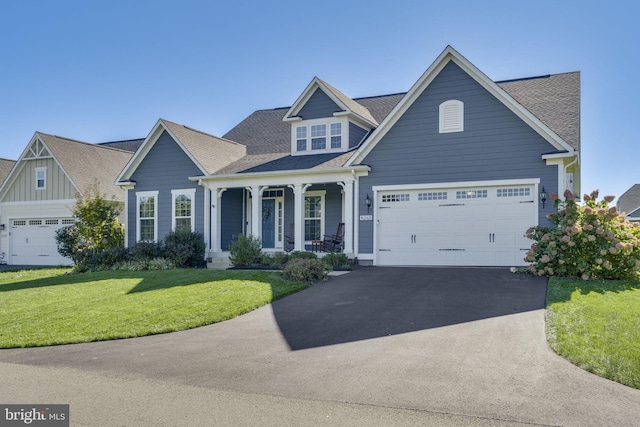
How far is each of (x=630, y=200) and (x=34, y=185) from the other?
49.2m

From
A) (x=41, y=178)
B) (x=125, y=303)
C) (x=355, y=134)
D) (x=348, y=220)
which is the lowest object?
(x=125, y=303)

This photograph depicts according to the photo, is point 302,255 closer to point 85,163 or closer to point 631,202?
point 85,163

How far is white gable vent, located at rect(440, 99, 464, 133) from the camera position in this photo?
1659 cm

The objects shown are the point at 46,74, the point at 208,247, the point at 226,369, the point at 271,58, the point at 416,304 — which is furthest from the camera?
the point at 208,247

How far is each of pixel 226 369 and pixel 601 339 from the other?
5202mm

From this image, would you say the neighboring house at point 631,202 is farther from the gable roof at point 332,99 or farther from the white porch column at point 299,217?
the white porch column at point 299,217

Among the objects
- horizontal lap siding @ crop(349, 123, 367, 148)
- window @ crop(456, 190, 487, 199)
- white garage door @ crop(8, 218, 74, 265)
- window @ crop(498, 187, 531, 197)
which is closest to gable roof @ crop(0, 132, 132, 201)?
white garage door @ crop(8, 218, 74, 265)

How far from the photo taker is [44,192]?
26.1 m

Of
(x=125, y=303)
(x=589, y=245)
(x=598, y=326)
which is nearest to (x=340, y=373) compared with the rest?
(x=598, y=326)

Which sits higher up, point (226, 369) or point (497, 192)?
point (497, 192)

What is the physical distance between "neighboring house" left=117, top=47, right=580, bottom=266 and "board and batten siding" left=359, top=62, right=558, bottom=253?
32mm

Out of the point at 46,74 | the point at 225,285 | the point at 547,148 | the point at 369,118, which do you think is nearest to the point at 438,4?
the point at 547,148

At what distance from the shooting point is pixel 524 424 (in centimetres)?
483

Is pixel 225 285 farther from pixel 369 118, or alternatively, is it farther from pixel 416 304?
pixel 369 118
